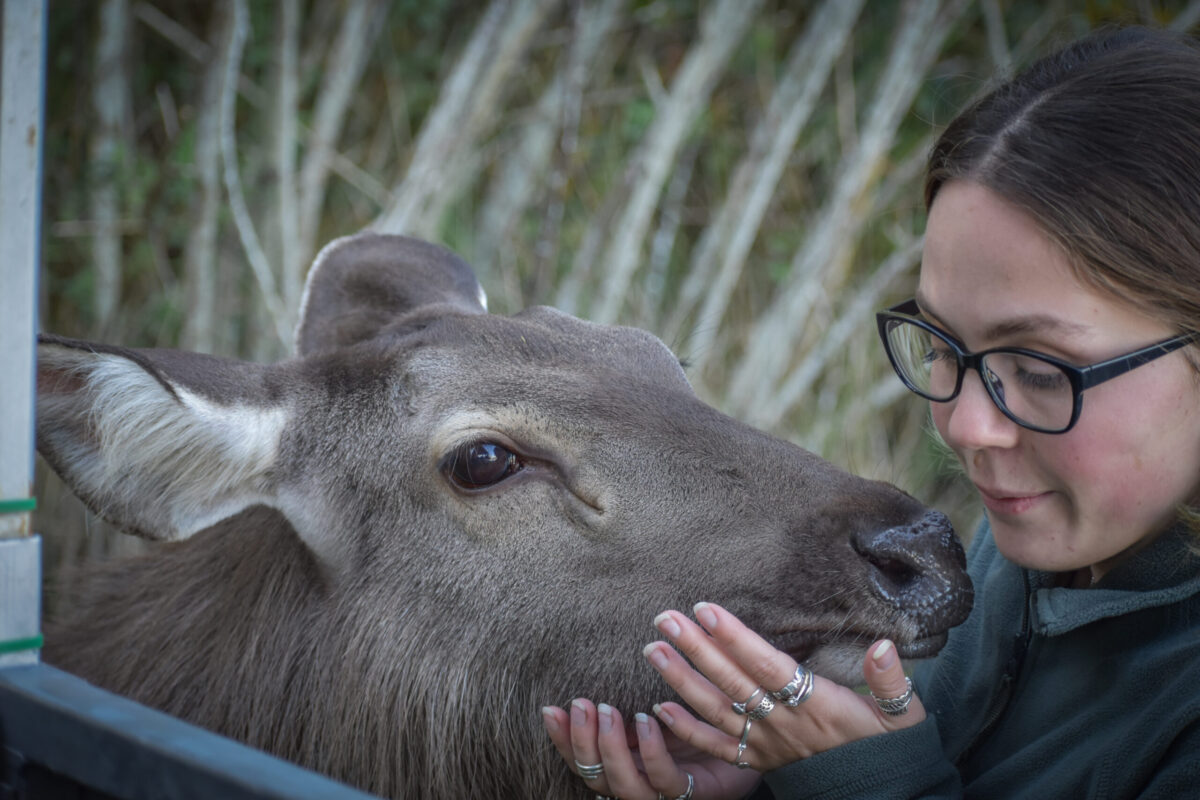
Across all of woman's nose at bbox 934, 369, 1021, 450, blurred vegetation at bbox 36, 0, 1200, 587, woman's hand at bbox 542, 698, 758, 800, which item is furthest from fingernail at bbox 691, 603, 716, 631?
blurred vegetation at bbox 36, 0, 1200, 587

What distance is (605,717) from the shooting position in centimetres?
238

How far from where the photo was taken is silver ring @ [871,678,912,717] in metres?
2.14

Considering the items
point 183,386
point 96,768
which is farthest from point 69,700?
point 183,386

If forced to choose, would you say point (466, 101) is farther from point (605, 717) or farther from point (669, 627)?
point (669, 627)

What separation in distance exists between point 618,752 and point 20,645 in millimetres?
1191

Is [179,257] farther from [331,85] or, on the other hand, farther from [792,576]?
[792,576]

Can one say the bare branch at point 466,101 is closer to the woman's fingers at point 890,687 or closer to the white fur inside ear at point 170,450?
the white fur inside ear at point 170,450

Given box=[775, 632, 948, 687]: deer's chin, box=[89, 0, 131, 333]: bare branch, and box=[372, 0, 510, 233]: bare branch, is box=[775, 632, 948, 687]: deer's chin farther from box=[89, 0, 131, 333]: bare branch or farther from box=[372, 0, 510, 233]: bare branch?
box=[89, 0, 131, 333]: bare branch

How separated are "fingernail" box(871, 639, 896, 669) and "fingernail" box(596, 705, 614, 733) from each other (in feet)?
2.02

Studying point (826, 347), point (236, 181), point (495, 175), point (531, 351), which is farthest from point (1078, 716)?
point (495, 175)

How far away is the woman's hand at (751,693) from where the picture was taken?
2.10 m

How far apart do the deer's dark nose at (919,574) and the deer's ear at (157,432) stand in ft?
4.86

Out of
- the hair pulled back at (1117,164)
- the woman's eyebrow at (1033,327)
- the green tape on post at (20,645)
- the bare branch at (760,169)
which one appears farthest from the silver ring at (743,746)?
the bare branch at (760,169)

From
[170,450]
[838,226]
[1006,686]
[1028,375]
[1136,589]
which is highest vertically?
[1028,375]
